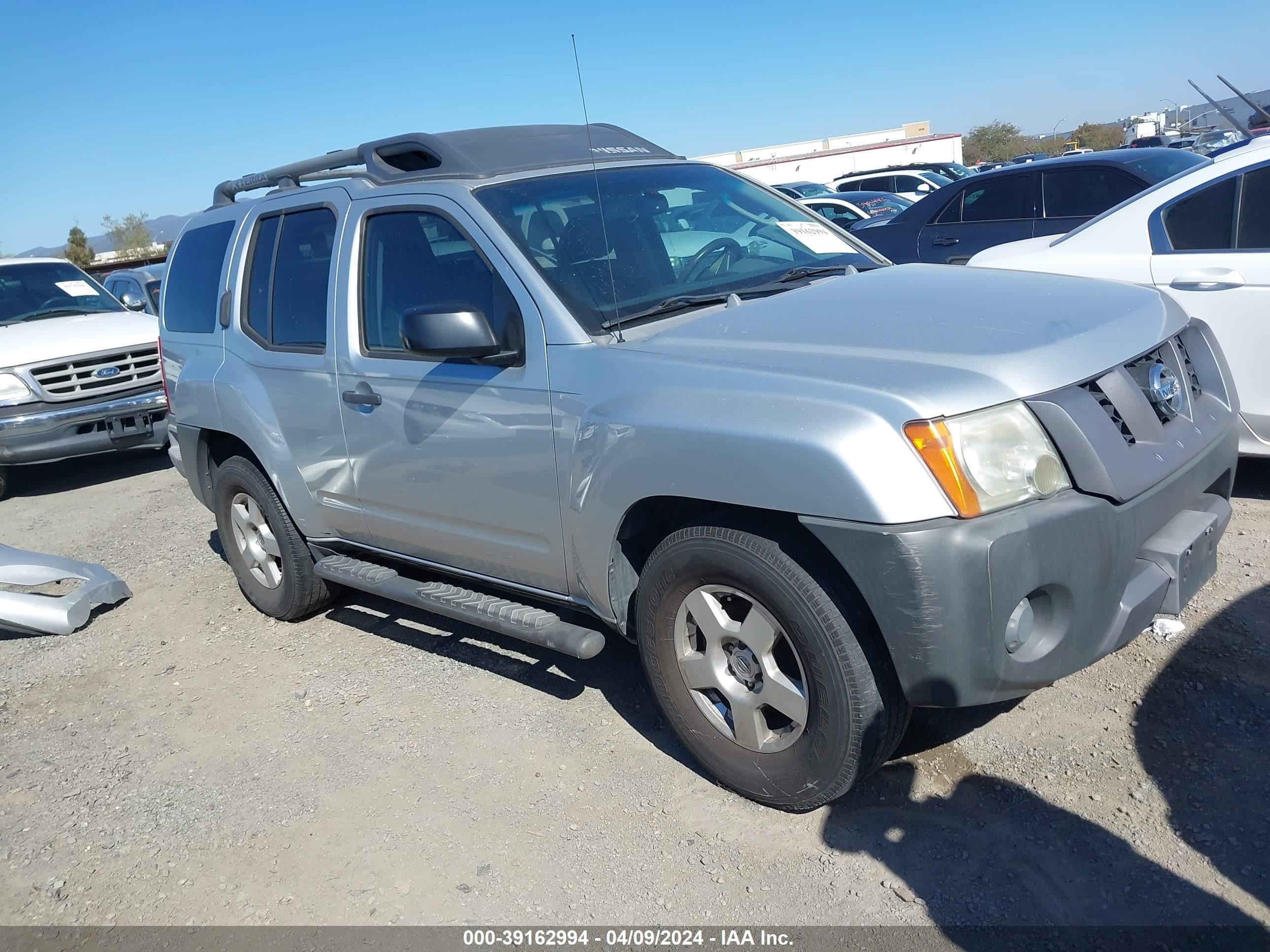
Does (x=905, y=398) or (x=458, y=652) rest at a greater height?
(x=905, y=398)

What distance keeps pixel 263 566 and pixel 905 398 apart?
3713 mm

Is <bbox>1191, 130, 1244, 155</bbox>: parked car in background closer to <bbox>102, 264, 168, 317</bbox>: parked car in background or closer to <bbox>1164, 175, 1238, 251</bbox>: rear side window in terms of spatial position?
<bbox>1164, 175, 1238, 251</bbox>: rear side window

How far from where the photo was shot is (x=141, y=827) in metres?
3.62

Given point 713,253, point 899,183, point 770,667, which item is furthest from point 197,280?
point 899,183

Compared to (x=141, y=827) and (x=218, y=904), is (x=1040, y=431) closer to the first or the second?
(x=218, y=904)

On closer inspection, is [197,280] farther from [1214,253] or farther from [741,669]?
[1214,253]

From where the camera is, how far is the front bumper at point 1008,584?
253cm

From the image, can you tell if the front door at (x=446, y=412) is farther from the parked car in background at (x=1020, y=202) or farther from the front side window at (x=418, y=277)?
the parked car in background at (x=1020, y=202)

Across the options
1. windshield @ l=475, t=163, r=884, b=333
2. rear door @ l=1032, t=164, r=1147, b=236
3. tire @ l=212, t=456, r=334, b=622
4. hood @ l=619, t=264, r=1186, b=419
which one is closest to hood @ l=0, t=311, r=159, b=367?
tire @ l=212, t=456, r=334, b=622

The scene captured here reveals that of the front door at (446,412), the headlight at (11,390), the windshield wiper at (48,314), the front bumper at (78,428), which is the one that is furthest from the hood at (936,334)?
the windshield wiper at (48,314)

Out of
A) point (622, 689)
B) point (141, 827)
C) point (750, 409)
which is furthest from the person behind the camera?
point (622, 689)

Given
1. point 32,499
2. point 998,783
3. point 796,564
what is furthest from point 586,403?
point 32,499

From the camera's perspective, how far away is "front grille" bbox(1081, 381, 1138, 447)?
9.24ft

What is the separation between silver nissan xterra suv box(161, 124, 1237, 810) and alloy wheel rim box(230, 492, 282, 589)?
0.22 meters
